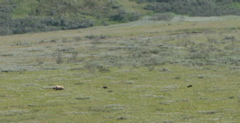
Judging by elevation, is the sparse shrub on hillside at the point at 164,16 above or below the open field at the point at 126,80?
below

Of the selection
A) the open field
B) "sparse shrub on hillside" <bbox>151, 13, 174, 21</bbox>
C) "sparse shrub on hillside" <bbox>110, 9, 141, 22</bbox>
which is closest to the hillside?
"sparse shrub on hillside" <bbox>110, 9, 141, 22</bbox>

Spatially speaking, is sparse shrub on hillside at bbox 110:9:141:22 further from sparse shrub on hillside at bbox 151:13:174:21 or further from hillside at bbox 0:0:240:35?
sparse shrub on hillside at bbox 151:13:174:21

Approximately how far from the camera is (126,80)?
136 feet

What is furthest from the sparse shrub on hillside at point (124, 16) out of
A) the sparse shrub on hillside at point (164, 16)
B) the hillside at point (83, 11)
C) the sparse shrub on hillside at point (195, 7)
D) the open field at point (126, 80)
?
the open field at point (126, 80)

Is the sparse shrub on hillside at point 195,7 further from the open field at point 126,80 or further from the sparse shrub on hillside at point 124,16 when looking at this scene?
the open field at point 126,80

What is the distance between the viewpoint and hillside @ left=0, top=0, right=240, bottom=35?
371 feet

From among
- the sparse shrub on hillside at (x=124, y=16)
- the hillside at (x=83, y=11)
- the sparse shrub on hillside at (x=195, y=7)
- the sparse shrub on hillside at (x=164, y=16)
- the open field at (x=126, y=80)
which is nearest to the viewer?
the open field at (x=126, y=80)

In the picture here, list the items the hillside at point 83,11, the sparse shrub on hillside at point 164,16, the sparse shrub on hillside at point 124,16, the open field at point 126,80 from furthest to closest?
the sparse shrub on hillside at point 124,16
the sparse shrub on hillside at point 164,16
the hillside at point 83,11
the open field at point 126,80

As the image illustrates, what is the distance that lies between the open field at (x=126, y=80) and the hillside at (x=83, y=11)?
101 feet

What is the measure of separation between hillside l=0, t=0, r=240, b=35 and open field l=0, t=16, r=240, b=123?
101 ft

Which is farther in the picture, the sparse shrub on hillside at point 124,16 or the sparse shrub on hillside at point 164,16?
the sparse shrub on hillside at point 124,16

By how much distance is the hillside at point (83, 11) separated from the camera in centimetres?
11294

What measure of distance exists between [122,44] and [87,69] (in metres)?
25.2

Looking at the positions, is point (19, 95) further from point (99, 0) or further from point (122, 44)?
point (99, 0)
